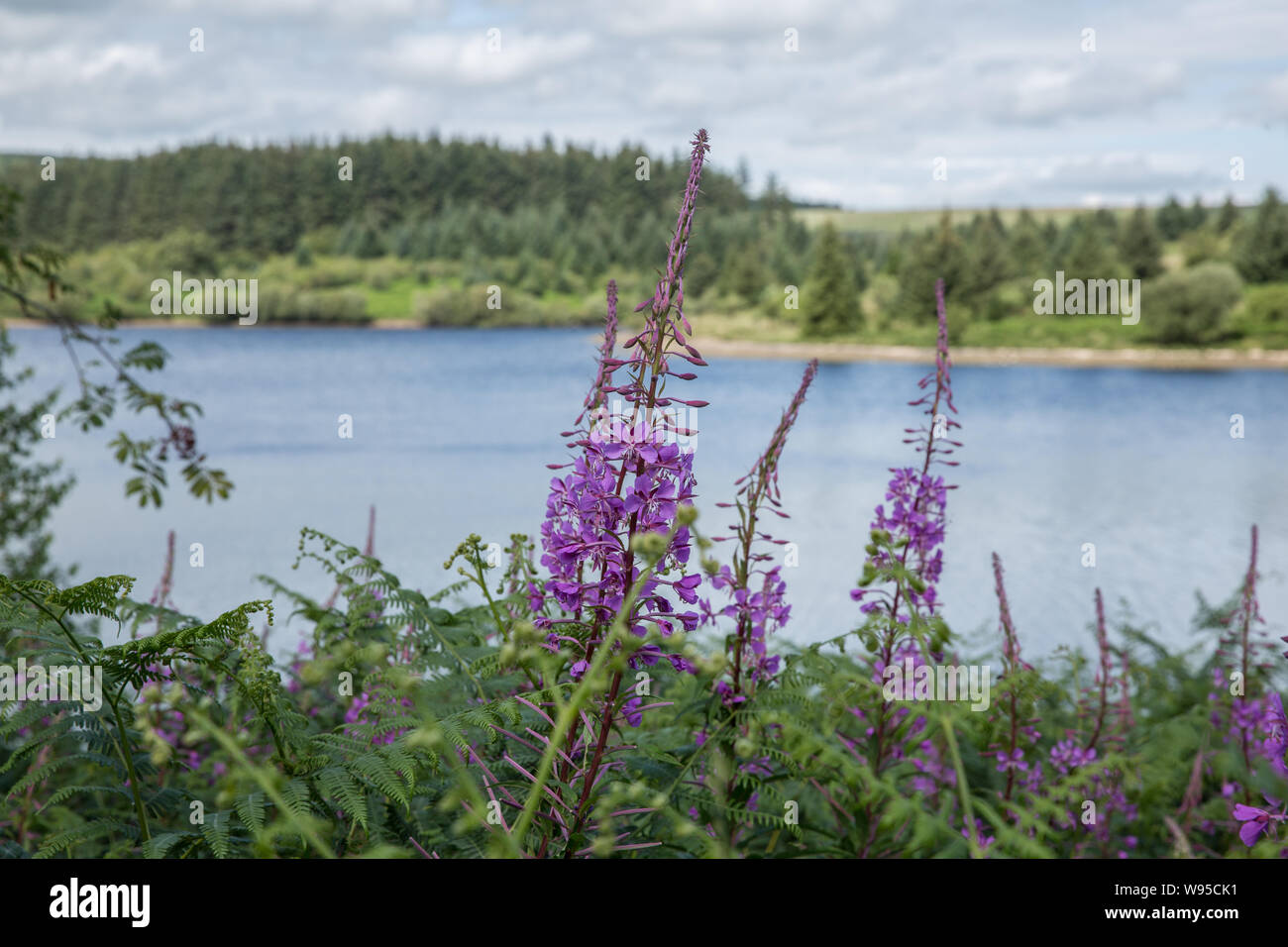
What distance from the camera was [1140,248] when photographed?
242 ft

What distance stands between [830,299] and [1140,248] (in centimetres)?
2652

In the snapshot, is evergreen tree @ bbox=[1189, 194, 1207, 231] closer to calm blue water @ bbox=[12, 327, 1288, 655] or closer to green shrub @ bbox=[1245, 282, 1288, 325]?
green shrub @ bbox=[1245, 282, 1288, 325]

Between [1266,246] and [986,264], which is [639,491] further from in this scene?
[1266,246]

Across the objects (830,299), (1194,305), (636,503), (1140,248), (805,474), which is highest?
(1140,248)

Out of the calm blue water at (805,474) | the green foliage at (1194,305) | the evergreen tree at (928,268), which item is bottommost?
the calm blue water at (805,474)

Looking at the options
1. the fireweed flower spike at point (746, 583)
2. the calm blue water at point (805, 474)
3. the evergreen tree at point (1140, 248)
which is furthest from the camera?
the evergreen tree at point (1140, 248)

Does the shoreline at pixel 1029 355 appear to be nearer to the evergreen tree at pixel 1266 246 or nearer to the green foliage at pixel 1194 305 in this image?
the green foliage at pixel 1194 305

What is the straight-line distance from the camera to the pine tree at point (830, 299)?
64.2m

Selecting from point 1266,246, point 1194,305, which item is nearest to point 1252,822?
point 1194,305

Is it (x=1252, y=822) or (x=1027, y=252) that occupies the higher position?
(x=1027, y=252)

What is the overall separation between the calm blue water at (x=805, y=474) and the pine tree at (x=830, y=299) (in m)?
10.5

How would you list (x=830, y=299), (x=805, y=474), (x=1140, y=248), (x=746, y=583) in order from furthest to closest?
(x=1140, y=248), (x=830, y=299), (x=805, y=474), (x=746, y=583)

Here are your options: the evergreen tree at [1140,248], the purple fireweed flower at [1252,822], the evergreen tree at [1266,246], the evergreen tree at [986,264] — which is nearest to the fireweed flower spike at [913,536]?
the purple fireweed flower at [1252,822]
